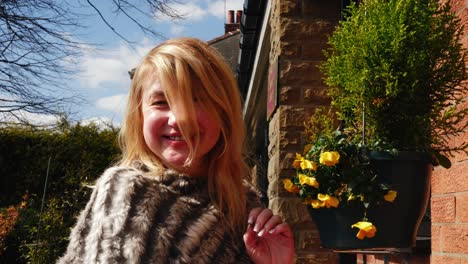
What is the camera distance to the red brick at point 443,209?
1928 millimetres

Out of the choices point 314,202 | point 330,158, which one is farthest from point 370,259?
point 330,158

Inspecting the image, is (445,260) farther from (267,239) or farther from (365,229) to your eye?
(267,239)

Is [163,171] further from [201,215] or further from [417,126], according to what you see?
[417,126]

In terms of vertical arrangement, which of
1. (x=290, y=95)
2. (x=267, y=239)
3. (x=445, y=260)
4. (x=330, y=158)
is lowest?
(x=445, y=260)

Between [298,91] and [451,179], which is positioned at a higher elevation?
[298,91]

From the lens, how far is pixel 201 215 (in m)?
1.49

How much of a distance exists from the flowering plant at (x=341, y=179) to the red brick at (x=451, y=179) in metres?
0.43

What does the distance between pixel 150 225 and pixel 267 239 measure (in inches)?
14.1

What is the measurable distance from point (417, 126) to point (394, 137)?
0.08 m

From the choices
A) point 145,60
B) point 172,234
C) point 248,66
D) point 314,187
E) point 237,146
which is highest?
point 248,66

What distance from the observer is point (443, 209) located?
200 centimetres

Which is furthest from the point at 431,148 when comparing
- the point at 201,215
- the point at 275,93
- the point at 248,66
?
the point at 248,66

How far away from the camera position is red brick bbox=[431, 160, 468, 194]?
1.84 metres

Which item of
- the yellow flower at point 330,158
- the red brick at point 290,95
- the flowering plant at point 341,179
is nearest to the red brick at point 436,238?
the flowering plant at point 341,179
